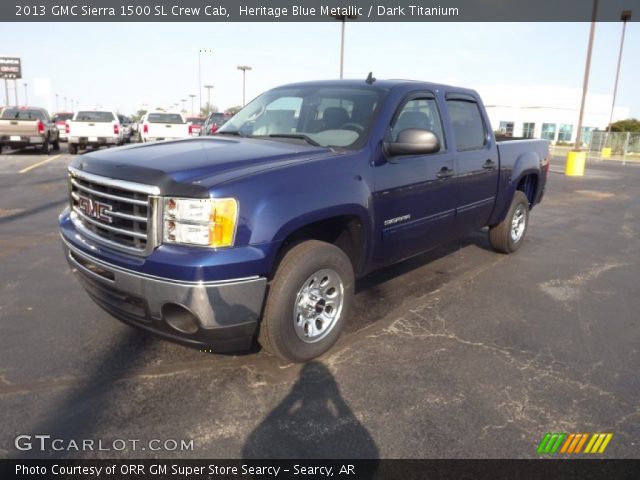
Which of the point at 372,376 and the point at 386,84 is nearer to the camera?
the point at 372,376

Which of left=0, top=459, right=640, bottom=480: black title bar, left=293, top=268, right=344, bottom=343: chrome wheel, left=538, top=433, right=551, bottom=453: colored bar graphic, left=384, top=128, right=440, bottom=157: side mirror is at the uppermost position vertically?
left=384, top=128, right=440, bottom=157: side mirror

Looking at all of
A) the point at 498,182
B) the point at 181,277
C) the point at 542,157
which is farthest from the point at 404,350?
the point at 542,157

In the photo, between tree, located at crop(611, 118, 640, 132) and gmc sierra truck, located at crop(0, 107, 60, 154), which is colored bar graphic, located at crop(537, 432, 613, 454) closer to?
gmc sierra truck, located at crop(0, 107, 60, 154)

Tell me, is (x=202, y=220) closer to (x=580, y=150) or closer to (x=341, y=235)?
(x=341, y=235)

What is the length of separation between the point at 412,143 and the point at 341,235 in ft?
2.78

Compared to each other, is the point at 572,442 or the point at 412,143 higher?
the point at 412,143

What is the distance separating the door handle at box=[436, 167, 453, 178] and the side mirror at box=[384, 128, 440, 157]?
676mm

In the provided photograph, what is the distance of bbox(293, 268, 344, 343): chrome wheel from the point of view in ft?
11.0

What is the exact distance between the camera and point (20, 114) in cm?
2012

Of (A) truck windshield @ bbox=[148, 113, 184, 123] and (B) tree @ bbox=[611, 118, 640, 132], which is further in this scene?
(B) tree @ bbox=[611, 118, 640, 132]

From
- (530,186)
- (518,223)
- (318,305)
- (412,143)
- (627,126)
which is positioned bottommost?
(318,305)

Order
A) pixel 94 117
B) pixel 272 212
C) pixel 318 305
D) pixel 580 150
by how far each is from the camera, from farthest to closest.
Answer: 1. pixel 94 117
2. pixel 580 150
3. pixel 318 305
4. pixel 272 212

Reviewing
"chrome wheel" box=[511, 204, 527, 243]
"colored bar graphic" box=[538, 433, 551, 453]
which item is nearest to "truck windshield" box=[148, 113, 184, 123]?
"chrome wheel" box=[511, 204, 527, 243]

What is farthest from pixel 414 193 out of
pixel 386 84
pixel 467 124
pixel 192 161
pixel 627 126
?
pixel 627 126
